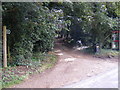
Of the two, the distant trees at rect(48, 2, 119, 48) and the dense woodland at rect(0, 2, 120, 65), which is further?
the distant trees at rect(48, 2, 119, 48)

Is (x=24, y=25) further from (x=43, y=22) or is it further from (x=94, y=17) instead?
(x=94, y=17)

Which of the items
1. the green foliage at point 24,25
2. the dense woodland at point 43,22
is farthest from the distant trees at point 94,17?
the green foliage at point 24,25

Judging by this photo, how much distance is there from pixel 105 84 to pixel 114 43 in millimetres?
6820

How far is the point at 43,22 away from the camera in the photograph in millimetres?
5449

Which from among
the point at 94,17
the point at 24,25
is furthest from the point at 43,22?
the point at 94,17

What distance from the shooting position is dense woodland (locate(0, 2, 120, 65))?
5.07 meters

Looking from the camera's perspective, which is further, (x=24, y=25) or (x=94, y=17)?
(x=94, y=17)

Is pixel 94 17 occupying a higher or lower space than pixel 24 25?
higher

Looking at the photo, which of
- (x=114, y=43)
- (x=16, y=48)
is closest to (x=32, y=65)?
(x=16, y=48)

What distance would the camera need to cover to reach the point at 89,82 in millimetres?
3625

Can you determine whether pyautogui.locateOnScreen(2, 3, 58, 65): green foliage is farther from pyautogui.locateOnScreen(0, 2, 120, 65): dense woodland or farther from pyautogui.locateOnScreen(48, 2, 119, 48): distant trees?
pyautogui.locateOnScreen(48, 2, 119, 48): distant trees

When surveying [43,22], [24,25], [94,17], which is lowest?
[24,25]

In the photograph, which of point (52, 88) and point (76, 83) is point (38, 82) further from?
point (76, 83)

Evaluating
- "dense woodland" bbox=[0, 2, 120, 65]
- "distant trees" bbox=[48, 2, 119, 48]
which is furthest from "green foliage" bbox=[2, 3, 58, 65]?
"distant trees" bbox=[48, 2, 119, 48]
